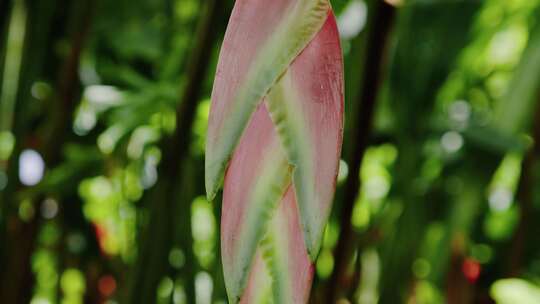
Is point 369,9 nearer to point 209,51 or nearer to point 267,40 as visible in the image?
point 209,51

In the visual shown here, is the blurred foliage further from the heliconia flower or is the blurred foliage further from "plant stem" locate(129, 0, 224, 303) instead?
the heliconia flower

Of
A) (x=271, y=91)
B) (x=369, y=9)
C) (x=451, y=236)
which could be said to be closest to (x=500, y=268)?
(x=451, y=236)

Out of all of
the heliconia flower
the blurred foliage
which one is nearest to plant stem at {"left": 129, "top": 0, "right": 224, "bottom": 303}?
the blurred foliage

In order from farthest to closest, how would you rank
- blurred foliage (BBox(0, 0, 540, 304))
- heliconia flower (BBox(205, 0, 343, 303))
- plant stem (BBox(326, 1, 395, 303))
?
1. blurred foliage (BBox(0, 0, 540, 304))
2. plant stem (BBox(326, 1, 395, 303))
3. heliconia flower (BBox(205, 0, 343, 303))

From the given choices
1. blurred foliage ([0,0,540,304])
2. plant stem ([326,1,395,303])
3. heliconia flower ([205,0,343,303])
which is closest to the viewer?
heliconia flower ([205,0,343,303])

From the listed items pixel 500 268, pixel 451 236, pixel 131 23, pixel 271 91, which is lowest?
pixel 500 268
